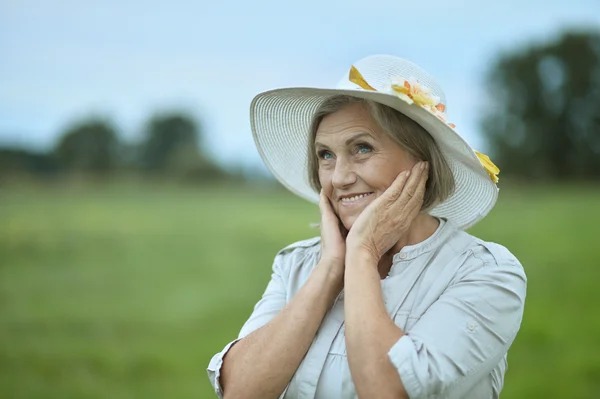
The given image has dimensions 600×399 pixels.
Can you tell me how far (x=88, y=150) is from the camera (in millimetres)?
24422

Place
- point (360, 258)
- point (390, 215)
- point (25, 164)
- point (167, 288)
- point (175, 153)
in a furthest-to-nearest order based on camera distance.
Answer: point (175, 153) < point (25, 164) < point (167, 288) < point (390, 215) < point (360, 258)

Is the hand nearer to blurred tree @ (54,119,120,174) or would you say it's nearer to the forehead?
the forehead

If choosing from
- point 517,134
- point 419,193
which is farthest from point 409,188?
point 517,134

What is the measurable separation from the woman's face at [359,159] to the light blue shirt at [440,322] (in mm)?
237

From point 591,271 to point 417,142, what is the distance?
11.0 metres

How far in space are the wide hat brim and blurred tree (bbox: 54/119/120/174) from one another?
69.1 ft

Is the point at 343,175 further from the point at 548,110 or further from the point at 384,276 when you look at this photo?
the point at 548,110

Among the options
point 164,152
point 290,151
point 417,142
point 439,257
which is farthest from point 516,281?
point 164,152

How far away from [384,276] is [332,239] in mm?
249

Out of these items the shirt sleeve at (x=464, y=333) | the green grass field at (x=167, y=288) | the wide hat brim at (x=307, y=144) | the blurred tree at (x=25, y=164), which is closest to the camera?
the shirt sleeve at (x=464, y=333)

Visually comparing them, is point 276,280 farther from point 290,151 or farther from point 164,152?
point 164,152

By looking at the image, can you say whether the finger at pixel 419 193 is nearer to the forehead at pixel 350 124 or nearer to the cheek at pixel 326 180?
the forehead at pixel 350 124

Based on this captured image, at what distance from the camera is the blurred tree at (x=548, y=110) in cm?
2931

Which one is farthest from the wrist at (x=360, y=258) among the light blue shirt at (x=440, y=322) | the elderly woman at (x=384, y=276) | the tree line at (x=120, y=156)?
the tree line at (x=120, y=156)
